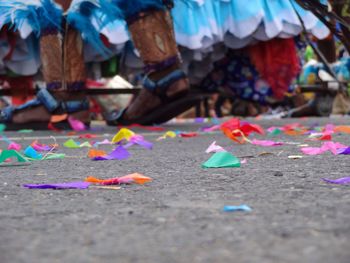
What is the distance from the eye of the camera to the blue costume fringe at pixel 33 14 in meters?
2.81

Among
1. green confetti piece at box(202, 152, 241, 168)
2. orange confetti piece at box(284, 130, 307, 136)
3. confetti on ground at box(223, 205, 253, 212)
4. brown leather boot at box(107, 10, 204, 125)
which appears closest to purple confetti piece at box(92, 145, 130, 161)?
green confetti piece at box(202, 152, 241, 168)

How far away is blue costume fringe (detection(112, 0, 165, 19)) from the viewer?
2.78 meters

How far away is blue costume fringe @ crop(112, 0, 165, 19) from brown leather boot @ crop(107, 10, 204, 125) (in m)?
0.02

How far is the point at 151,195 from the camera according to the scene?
1.06 m

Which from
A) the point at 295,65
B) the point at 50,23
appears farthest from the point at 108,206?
the point at 295,65

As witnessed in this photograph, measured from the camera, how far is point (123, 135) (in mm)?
2309

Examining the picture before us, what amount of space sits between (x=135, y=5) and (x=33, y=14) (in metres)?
0.47

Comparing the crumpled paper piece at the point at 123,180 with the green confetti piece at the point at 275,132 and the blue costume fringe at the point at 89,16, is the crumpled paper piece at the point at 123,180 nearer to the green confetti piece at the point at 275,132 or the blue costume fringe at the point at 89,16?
the green confetti piece at the point at 275,132

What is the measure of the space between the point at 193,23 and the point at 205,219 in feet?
10.8

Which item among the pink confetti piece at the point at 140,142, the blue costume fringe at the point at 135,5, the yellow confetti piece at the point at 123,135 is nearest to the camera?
the pink confetti piece at the point at 140,142

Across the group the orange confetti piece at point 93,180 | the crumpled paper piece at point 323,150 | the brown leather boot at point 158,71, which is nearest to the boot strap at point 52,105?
the brown leather boot at point 158,71

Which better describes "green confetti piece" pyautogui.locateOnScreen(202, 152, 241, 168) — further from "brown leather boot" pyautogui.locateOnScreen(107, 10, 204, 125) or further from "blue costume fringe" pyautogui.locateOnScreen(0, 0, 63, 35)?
"blue costume fringe" pyautogui.locateOnScreen(0, 0, 63, 35)

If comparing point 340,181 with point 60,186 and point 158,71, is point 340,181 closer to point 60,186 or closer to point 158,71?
point 60,186

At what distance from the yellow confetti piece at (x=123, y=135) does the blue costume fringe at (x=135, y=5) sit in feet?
2.33
